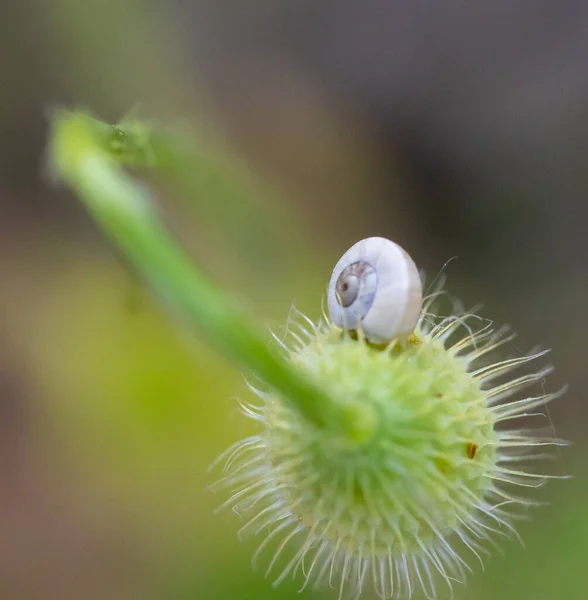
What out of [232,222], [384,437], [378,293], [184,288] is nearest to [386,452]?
[384,437]

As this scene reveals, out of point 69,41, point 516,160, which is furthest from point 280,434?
point 69,41

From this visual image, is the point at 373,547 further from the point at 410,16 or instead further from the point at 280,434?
the point at 410,16

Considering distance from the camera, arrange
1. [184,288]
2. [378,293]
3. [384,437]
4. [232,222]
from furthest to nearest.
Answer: [232,222] < [378,293] < [384,437] < [184,288]

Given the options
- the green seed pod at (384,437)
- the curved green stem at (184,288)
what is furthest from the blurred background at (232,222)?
the curved green stem at (184,288)

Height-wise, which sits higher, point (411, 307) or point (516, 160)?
point (516, 160)

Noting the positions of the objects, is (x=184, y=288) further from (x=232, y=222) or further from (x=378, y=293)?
(x=232, y=222)
